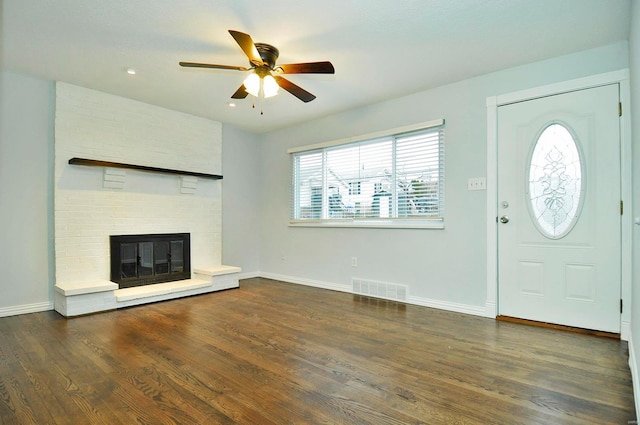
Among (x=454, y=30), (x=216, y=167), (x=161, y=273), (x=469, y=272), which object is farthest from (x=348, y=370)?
(x=216, y=167)

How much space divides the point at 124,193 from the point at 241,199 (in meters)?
1.78

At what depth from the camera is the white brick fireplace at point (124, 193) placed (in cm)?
361

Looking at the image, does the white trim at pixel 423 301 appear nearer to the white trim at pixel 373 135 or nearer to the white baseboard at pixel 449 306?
the white baseboard at pixel 449 306

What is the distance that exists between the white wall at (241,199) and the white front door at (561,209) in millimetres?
3731

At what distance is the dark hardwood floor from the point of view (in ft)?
5.45

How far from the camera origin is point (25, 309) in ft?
11.2

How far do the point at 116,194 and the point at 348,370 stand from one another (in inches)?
138

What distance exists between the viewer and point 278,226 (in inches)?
212

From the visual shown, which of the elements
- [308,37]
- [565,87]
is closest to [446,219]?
[565,87]

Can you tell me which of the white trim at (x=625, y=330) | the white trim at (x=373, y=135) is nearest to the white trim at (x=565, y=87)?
the white trim at (x=373, y=135)

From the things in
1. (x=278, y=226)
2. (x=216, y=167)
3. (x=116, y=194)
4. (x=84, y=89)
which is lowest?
(x=278, y=226)

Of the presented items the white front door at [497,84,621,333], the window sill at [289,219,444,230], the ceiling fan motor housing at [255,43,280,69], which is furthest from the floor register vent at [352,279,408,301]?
the ceiling fan motor housing at [255,43,280,69]

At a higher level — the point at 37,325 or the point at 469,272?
the point at 469,272

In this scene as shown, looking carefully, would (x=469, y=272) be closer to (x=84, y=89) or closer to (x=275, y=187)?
(x=275, y=187)
